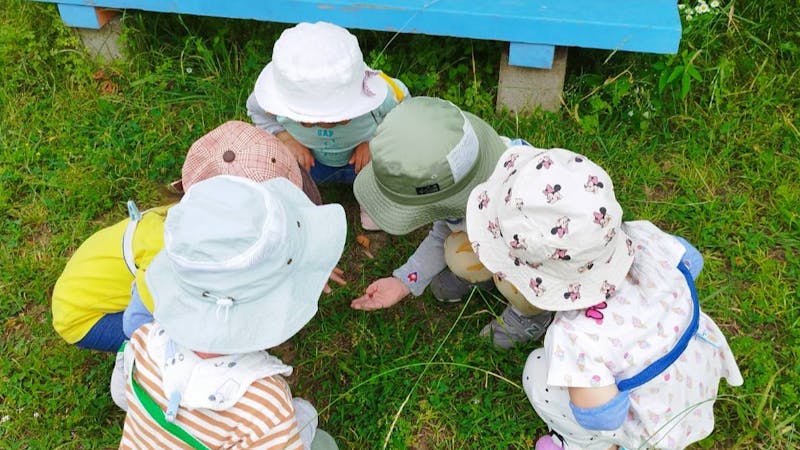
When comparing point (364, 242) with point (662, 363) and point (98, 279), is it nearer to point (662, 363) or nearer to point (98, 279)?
point (98, 279)

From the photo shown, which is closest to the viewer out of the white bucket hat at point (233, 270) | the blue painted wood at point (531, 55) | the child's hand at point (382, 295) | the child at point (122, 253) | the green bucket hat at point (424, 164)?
the white bucket hat at point (233, 270)

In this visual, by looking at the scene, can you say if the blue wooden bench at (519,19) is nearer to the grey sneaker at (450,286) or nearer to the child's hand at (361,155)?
the child's hand at (361,155)

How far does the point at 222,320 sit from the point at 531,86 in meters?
1.91

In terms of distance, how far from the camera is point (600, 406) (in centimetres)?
192

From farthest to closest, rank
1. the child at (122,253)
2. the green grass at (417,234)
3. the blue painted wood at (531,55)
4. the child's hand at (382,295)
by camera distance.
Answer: the blue painted wood at (531,55), the child's hand at (382,295), the green grass at (417,234), the child at (122,253)

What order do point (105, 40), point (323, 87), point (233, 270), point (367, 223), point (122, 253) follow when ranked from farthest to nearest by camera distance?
point (105, 40)
point (367, 223)
point (323, 87)
point (122, 253)
point (233, 270)

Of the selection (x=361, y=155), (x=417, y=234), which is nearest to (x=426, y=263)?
(x=417, y=234)

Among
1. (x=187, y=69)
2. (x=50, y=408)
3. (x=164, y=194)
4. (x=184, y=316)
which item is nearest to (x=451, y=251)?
(x=184, y=316)

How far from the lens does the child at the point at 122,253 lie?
2.32m

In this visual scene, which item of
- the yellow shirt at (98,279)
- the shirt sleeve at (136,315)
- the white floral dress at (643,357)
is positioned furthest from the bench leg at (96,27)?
the white floral dress at (643,357)

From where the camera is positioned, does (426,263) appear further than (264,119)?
No

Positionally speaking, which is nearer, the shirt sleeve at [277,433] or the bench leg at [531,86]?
the shirt sleeve at [277,433]

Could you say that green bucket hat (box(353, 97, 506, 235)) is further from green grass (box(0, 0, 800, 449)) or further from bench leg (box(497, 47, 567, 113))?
bench leg (box(497, 47, 567, 113))

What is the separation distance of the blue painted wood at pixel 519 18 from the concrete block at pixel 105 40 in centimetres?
71
